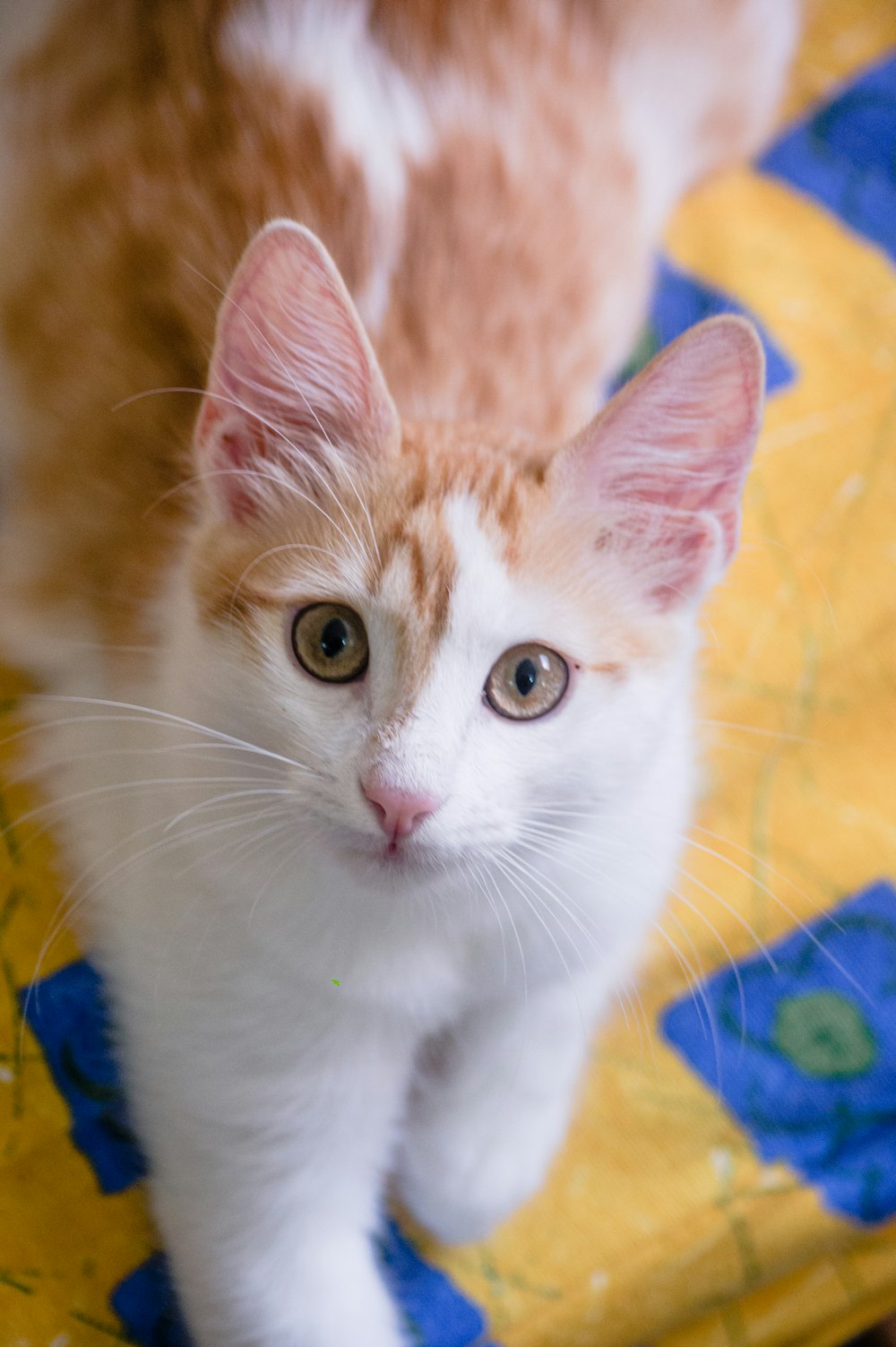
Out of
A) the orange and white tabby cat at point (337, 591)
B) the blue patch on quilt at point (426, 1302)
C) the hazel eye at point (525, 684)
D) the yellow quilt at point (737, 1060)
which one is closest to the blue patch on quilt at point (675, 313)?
the yellow quilt at point (737, 1060)

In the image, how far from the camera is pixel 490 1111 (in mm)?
1267

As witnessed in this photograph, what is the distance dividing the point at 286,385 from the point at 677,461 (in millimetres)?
370

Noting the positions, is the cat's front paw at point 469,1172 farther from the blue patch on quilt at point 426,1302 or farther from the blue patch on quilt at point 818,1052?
the blue patch on quilt at point 818,1052

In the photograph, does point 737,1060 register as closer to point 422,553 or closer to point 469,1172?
point 469,1172

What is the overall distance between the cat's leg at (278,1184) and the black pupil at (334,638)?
37 centimetres

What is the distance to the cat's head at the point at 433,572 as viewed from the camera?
3.17 ft

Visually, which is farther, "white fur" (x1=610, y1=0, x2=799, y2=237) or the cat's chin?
"white fur" (x1=610, y1=0, x2=799, y2=237)

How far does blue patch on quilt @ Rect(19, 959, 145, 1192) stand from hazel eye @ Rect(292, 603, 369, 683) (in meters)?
0.53

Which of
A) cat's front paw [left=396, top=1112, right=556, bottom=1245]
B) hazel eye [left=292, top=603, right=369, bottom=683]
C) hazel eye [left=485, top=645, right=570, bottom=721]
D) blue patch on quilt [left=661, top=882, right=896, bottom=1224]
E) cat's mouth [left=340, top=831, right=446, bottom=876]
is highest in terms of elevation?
hazel eye [left=485, top=645, right=570, bottom=721]

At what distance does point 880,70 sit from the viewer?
2137 mm

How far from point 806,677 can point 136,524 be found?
2.99 ft

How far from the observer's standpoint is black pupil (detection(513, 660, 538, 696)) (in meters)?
1.02

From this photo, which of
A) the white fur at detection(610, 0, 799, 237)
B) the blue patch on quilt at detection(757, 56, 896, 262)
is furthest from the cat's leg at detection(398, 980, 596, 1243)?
the blue patch on quilt at detection(757, 56, 896, 262)

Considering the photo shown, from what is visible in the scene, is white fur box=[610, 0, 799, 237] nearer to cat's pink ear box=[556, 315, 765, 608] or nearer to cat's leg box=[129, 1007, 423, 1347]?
cat's pink ear box=[556, 315, 765, 608]
